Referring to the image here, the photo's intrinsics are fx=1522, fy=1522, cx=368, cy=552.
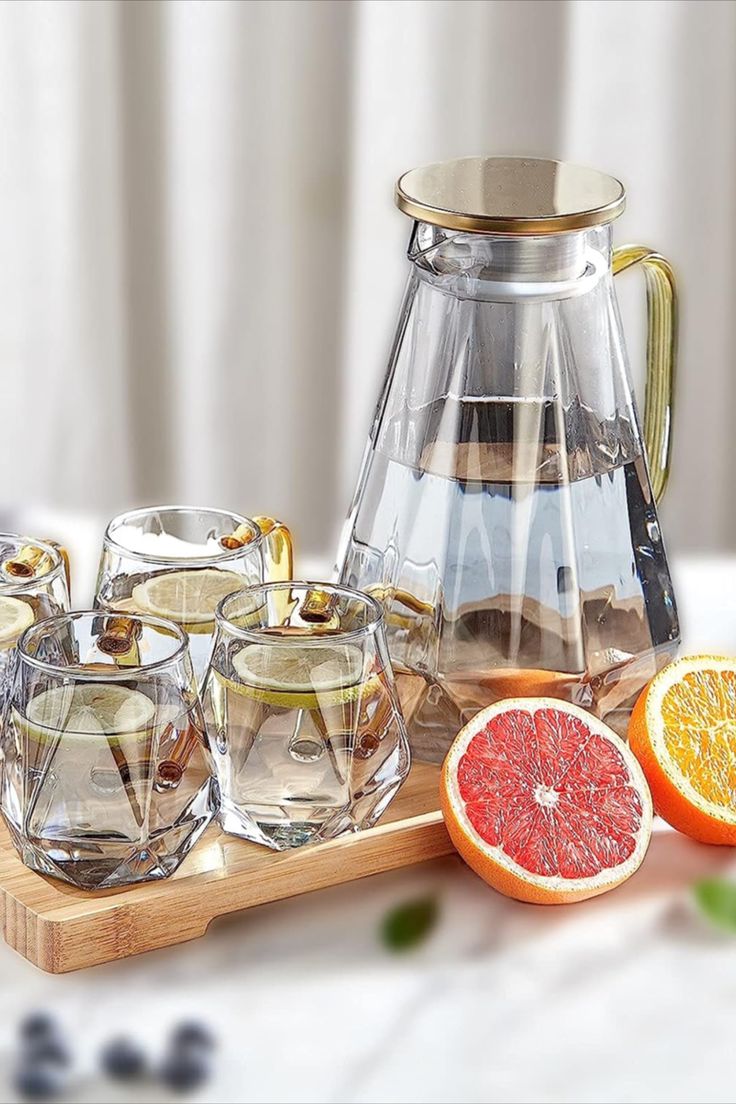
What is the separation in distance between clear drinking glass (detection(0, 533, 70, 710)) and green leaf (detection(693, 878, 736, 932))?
0.35m

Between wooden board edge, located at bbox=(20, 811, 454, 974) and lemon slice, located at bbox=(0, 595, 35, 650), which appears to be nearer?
wooden board edge, located at bbox=(20, 811, 454, 974)

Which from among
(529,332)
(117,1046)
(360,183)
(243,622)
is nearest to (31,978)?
(117,1046)

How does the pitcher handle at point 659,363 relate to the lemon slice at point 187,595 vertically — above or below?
above

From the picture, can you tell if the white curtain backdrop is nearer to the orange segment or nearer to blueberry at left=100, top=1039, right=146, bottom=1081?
the orange segment

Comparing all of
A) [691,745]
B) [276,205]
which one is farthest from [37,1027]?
[276,205]

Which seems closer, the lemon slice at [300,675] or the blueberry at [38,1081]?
the blueberry at [38,1081]

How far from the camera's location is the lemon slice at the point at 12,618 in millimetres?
761

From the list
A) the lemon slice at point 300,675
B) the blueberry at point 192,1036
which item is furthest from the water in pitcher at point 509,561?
the blueberry at point 192,1036

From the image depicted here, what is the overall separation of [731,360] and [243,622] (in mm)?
1257

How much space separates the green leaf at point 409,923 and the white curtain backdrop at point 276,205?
1.17m

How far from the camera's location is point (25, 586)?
0.77 metres

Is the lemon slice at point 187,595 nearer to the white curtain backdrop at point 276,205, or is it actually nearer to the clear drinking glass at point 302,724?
the clear drinking glass at point 302,724

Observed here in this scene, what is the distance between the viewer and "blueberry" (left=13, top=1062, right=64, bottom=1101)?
581mm

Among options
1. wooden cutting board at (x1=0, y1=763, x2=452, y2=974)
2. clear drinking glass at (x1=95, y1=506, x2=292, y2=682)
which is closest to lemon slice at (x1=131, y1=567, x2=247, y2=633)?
clear drinking glass at (x1=95, y1=506, x2=292, y2=682)
